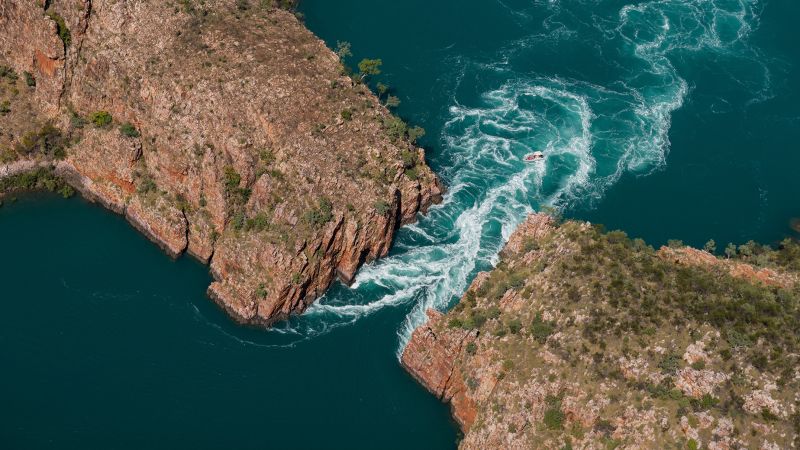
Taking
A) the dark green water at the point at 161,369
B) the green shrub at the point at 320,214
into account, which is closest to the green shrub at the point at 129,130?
the dark green water at the point at 161,369

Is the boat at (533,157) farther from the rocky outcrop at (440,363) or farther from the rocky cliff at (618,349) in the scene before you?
the rocky outcrop at (440,363)

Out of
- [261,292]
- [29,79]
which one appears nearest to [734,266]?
[261,292]

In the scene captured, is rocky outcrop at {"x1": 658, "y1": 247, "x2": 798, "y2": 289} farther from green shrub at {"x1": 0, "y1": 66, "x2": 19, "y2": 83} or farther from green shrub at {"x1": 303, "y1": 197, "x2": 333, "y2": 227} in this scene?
green shrub at {"x1": 0, "y1": 66, "x2": 19, "y2": 83}

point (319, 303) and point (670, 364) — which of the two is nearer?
point (670, 364)

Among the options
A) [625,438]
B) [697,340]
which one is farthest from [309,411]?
[697,340]

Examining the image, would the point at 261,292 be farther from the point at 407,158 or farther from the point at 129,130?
the point at 129,130

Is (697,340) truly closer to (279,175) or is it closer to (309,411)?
(309,411)
